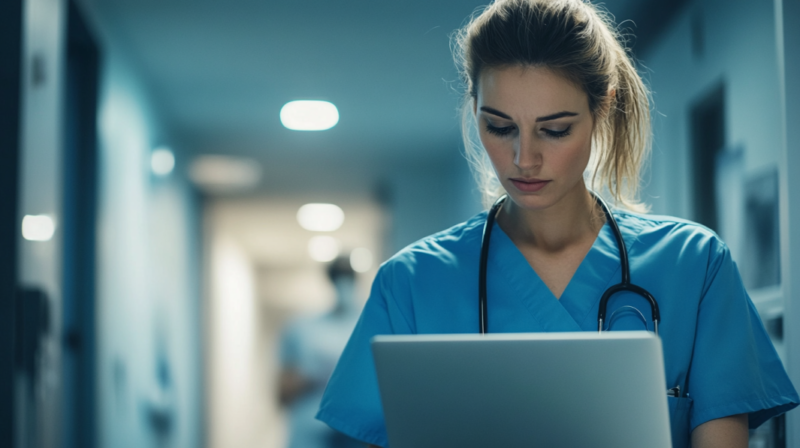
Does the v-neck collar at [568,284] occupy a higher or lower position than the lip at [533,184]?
lower

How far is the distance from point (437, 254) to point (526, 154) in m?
0.21

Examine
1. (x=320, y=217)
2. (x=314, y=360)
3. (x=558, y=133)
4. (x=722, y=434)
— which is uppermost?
(x=320, y=217)

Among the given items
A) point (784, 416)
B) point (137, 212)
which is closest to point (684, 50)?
point (784, 416)

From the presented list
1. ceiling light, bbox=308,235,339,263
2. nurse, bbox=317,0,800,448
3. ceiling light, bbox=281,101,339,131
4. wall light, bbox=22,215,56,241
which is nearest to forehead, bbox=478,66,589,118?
nurse, bbox=317,0,800,448

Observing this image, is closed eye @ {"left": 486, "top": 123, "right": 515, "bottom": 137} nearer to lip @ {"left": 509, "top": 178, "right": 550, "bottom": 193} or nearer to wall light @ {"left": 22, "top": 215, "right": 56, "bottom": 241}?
lip @ {"left": 509, "top": 178, "right": 550, "bottom": 193}

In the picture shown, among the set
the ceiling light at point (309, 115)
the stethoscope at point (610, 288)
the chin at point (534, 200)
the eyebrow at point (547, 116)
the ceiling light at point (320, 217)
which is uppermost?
the ceiling light at point (309, 115)

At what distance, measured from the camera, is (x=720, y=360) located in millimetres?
976

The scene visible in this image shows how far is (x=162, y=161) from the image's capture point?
3592 mm

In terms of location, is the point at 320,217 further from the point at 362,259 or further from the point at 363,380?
the point at 363,380

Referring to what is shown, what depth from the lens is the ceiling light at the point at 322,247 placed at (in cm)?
748

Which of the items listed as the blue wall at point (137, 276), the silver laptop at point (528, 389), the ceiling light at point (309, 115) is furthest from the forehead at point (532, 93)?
the ceiling light at point (309, 115)

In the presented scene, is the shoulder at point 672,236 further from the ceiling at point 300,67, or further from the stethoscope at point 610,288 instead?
the ceiling at point 300,67

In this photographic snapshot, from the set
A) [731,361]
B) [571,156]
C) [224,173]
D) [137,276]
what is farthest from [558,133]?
[224,173]

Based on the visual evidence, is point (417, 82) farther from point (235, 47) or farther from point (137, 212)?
point (137, 212)
